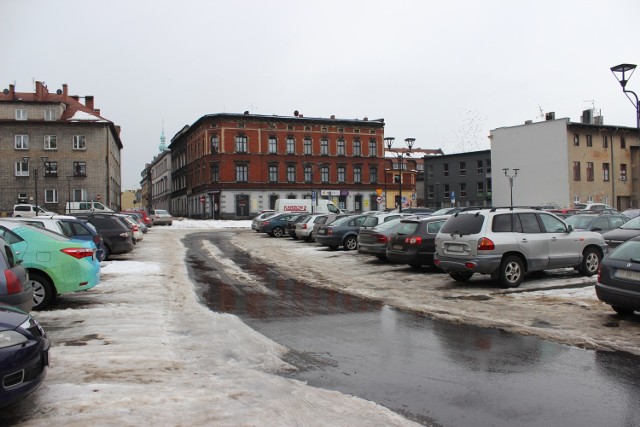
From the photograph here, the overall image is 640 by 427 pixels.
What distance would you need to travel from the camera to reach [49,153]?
203 ft

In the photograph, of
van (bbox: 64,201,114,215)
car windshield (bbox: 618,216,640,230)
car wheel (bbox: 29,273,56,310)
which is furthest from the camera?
van (bbox: 64,201,114,215)

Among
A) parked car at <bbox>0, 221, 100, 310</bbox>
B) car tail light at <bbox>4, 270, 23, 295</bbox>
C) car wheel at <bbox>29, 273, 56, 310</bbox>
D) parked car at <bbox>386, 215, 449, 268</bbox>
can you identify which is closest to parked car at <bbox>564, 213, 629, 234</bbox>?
parked car at <bbox>386, 215, 449, 268</bbox>

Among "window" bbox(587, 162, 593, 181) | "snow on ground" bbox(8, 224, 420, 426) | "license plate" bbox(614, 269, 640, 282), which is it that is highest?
"window" bbox(587, 162, 593, 181)

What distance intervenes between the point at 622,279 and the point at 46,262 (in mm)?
9100

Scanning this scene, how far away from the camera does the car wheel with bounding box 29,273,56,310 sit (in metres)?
9.02

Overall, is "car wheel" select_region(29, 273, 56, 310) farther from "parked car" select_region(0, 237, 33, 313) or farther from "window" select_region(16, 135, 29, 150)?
"window" select_region(16, 135, 29, 150)

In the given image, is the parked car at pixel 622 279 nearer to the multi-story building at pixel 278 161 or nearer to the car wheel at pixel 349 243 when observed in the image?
the car wheel at pixel 349 243

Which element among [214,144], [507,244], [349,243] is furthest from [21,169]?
[507,244]

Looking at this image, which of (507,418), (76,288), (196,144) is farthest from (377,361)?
(196,144)

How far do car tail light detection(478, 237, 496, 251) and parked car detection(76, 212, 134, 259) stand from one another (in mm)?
12536

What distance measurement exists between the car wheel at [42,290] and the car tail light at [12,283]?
302 centimetres

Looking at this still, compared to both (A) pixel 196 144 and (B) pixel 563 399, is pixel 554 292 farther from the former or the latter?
(A) pixel 196 144

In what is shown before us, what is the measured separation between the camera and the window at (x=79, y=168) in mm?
62562

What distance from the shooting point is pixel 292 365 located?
5969 millimetres
